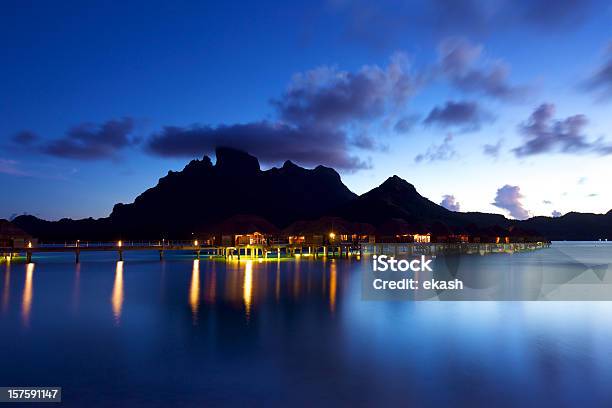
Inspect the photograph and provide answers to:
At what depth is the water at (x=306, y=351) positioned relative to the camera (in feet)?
50.2

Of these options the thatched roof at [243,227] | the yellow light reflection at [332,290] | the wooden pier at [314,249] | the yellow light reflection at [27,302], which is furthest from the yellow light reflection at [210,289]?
the thatched roof at [243,227]

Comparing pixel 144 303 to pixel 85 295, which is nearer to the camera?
pixel 144 303

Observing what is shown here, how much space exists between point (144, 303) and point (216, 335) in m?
14.8

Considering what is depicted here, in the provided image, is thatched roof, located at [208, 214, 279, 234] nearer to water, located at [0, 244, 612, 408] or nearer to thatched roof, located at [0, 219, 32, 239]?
thatched roof, located at [0, 219, 32, 239]

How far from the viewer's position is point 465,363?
19.3 metres

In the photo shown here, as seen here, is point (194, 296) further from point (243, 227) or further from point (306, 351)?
point (243, 227)

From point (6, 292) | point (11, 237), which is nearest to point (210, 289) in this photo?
point (6, 292)

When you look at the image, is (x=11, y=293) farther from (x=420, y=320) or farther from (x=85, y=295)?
(x=420, y=320)

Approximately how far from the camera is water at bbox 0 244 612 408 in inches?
603

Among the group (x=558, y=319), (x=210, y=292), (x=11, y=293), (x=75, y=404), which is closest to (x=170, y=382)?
(x=75, y=404)

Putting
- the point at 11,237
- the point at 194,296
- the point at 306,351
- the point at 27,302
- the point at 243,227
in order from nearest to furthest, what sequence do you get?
the point at 306,351 < the point at 27,302 < the point at 194,296 < the point at 11,237 < the point at 243,227

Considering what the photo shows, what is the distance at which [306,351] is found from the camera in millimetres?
21219

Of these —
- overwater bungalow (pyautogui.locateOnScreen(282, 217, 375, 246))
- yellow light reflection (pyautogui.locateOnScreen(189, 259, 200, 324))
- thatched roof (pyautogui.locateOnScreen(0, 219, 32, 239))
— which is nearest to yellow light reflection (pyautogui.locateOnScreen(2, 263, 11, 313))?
yellow light reflection (pyautogui.locateOnScreen(189, 259, 200, 324))

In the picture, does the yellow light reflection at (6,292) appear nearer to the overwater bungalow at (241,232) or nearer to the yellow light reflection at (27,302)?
the yellow light reflection at (27,302)
